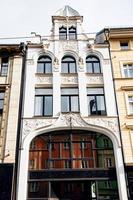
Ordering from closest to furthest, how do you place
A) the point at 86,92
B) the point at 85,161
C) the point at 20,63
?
the point at 85,161
the point at 86,92
the point at 20,63

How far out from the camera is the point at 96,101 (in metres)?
17.4

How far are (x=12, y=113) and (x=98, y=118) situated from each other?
616cm

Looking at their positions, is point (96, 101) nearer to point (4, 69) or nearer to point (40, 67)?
point (40, 67)

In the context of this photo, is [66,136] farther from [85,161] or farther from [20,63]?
[20,63]

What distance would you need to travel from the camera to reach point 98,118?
53.9 feet

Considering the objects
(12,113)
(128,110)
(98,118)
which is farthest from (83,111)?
(12,113)

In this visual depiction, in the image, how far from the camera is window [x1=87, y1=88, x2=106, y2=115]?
16.9 metres

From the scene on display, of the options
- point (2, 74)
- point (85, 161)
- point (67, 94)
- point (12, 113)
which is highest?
point (2, 74)

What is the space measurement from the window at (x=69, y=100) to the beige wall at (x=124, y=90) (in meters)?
3.10

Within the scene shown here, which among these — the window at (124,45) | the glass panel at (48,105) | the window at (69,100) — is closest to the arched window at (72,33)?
the window at (124,45)

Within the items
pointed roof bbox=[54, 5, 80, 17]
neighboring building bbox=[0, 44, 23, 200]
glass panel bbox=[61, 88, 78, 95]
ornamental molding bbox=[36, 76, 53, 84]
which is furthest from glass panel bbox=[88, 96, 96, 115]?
pointed roof bbox=[54, 5, 80, 17]

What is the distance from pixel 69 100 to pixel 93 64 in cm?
400

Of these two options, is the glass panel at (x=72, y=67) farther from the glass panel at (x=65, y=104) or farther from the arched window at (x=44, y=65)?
the glass panel at (x=65, y=104)

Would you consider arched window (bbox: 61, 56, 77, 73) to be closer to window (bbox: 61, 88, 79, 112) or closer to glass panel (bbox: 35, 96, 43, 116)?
window (bbox: 61, 88, 79, 112)
